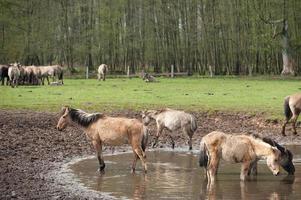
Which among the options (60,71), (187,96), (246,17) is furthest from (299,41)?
(187,96)

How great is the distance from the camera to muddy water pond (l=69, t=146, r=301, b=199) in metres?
12.8

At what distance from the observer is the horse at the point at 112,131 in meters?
15.4

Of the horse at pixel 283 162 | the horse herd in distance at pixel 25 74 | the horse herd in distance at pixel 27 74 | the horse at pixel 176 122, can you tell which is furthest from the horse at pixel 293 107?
the horse herd in distance at pixel 25 74

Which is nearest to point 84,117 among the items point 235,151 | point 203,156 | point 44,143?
point 44,143

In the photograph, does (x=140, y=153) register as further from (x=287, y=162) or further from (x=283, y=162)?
(x=287, y=162)

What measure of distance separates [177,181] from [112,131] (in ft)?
8.00

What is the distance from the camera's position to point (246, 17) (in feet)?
190

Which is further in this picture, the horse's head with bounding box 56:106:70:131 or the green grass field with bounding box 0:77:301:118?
the green grass field with bounding box 0:77:301:118

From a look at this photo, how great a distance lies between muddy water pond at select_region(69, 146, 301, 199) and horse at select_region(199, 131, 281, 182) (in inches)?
14.3

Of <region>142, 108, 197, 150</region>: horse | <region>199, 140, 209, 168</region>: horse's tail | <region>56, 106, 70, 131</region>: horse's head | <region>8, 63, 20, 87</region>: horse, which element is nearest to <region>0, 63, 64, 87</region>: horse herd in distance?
<region>8, 63, 20, 87</region>: horse

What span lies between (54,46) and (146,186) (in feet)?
177

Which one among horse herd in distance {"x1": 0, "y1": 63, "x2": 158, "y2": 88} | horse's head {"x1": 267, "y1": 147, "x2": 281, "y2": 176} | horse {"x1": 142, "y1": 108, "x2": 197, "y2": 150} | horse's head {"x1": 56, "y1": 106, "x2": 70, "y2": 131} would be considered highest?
horse herd in distance {"x1": 0, "y1": 63, "x2": 158, "y2": 88}

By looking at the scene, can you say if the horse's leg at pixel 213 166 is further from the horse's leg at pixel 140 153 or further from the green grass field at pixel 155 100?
the green grass field at pixel 155 100

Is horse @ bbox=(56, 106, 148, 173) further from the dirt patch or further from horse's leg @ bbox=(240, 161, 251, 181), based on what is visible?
horse's leg @ bbox=(240, 161, 251, 181)
